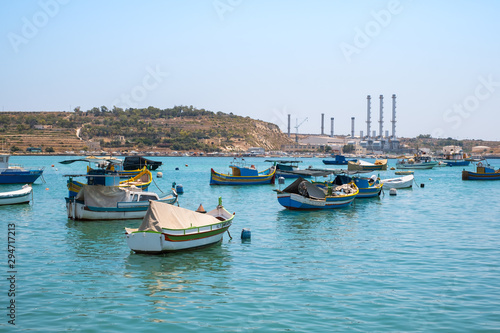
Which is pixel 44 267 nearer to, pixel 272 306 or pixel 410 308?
pixel 272 306

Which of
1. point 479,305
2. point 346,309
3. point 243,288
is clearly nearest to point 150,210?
point 243,288

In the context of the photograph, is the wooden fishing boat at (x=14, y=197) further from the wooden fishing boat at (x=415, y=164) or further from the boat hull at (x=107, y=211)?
the wooden fishing boat at (x=415, y=164)

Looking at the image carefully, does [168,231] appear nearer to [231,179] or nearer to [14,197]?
[14,197]

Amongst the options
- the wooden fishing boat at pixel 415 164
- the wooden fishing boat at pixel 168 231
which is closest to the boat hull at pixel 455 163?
the wooden fishing boat at pixel 415 164

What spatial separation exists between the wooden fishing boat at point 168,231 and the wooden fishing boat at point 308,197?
15095 millimetres

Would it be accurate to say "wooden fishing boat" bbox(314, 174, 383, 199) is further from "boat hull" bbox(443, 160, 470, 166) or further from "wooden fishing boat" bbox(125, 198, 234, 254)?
"boat hull" bbox(443, 160, 470, 166)

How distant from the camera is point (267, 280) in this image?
62.7 feet

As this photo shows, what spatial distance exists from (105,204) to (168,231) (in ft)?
36.6

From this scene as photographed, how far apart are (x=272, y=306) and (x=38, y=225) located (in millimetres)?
20642

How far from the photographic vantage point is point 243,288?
1806 centimetres

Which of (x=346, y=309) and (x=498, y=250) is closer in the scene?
(x=346, y=309)

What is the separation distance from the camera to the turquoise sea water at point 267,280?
1491cm

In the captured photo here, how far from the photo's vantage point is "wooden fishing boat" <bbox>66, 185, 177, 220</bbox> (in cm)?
3188

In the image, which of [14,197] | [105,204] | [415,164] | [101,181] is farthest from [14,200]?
[415,164]
